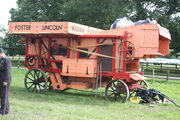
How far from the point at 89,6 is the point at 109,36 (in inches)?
698

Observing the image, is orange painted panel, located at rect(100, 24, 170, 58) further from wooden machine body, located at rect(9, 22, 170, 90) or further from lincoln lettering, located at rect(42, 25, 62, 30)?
lincoln lettering, located at rect(42, 25, 62, 30)

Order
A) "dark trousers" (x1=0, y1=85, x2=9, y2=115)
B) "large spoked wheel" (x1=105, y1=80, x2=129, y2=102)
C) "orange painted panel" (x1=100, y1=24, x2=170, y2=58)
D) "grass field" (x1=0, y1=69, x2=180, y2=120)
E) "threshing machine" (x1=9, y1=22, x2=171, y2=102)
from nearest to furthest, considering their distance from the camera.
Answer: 1. "dark trousers" (x1=0, y1=85, x2=9, y2=115)
2. "grass field" (x1=0, y1=69, x2=180, y2=120)
3. "orange painted panel" (x1=100, y1=24, x2=170, y2=58)
4. "large spoked wheel" (x1=105, y1=80, x2=129, y2=102)
5. "threshing machine" (x1=9, y1=22, x2=171, y2=102)

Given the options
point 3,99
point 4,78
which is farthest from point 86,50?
point 3,99

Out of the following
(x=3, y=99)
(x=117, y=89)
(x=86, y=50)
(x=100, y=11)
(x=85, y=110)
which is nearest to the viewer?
(x=3, y=99)

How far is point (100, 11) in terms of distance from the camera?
1099 inches

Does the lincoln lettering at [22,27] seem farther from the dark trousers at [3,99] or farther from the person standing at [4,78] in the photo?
the dark trousers at [3,99]

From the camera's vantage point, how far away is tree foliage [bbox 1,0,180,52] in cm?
2783

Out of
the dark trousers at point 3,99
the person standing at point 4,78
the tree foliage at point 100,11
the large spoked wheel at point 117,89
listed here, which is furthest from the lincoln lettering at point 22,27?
the tree foliage at point 100,11

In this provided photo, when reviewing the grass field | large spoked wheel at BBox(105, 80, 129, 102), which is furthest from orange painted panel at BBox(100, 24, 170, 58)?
the grass field

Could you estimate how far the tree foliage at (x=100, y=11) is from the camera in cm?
2783

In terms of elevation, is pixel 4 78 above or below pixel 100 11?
below

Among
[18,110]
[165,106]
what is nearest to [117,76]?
[165,106]

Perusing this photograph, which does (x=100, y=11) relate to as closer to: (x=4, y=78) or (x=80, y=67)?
(x=80, y=67)

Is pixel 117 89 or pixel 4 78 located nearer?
pixel 4 78
